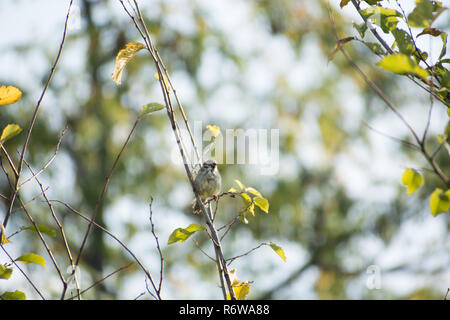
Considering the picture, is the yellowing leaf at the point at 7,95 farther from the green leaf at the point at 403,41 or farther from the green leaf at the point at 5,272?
the green leaf at the point at 403,41

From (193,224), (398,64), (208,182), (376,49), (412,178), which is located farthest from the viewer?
(208,182)

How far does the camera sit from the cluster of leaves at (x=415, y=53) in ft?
3.28

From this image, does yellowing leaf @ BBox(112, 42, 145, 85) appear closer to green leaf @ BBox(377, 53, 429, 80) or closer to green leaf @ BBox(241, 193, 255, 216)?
green leaf @ BBox(241, 193, 255, 216)

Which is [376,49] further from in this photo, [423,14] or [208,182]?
[208,182]

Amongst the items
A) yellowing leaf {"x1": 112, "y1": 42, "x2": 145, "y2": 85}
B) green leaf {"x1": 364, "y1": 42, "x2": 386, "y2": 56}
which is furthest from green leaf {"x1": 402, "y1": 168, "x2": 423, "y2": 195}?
yellowing leaf {"x1": 112, "y1": 42, "x2": 145, "y2": 85}

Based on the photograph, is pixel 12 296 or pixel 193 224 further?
pixel 193 224

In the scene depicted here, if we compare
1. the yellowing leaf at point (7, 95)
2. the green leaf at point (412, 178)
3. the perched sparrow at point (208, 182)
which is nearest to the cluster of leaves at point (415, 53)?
the green leaf at point (412, 178)

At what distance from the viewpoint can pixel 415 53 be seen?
4.42ft

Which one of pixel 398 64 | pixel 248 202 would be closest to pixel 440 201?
pixel 398 64

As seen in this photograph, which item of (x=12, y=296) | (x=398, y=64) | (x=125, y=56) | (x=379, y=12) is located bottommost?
(x=12, y=296)

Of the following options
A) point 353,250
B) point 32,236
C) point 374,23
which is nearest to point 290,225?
point 353,250

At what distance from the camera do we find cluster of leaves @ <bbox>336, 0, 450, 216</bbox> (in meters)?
1.00

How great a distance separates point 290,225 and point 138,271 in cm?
239
